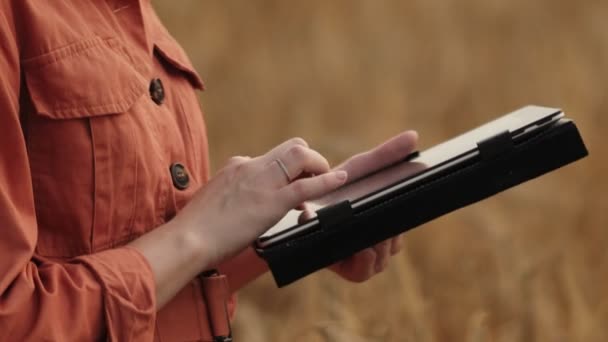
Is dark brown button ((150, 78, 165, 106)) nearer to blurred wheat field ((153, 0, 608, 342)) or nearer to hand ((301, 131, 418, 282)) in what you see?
hand ((301, 131, 418, 282))

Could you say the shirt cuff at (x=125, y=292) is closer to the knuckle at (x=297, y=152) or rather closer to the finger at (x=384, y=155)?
the knuckle at (x=297, y=152)

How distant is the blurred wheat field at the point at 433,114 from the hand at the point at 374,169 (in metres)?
0.69

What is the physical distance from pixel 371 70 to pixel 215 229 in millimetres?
1341

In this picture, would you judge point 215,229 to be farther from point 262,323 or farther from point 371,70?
point 371,70

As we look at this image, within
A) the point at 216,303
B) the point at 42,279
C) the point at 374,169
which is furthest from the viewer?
the point at 374,169

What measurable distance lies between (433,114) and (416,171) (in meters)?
1.25

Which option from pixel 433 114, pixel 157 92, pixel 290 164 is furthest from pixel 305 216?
pixel 433 114

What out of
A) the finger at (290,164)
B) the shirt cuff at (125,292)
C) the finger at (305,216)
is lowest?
the shirt cuff at (125,292)

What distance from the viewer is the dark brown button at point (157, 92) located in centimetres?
114

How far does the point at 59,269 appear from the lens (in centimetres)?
102

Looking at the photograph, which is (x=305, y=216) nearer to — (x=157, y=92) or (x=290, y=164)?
(x=290, y=164)

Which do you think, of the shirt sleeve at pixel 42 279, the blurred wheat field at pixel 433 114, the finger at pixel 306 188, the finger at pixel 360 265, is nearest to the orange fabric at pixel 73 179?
the shirt sleeve at pixel 42 279

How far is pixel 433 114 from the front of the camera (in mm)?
2344

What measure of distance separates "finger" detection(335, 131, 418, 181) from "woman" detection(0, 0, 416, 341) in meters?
0.11
